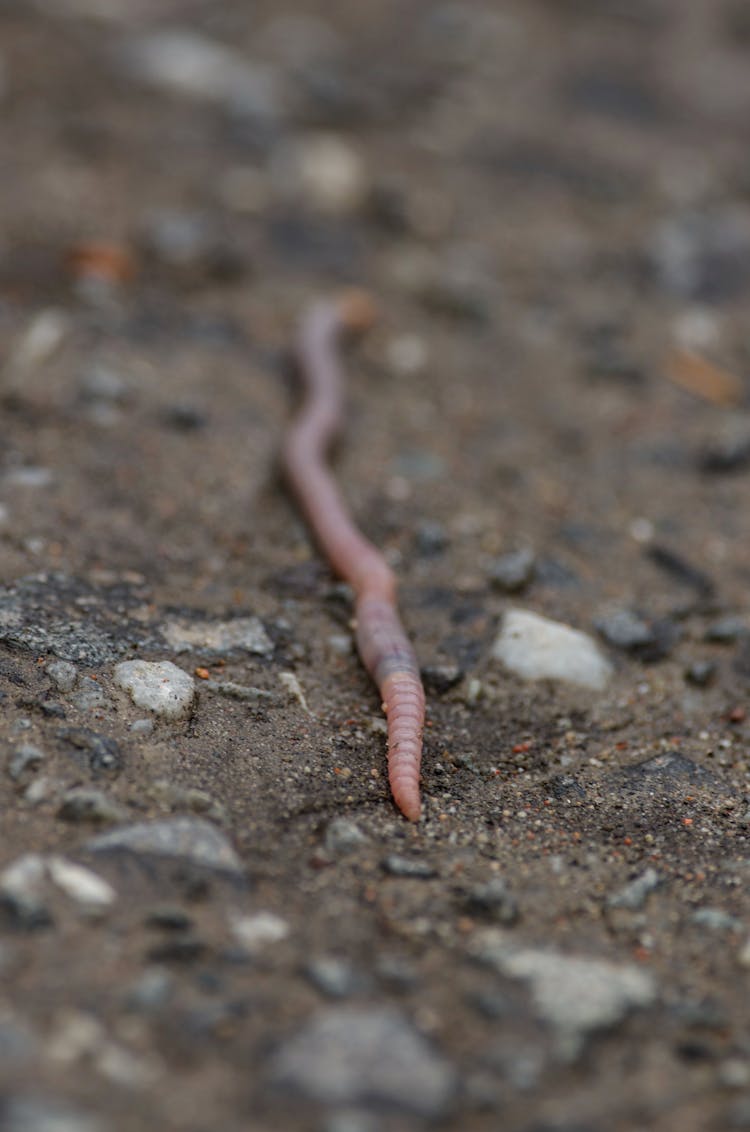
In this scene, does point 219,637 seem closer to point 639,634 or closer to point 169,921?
point 169,921

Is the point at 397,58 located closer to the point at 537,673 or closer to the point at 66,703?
the point at 537,673

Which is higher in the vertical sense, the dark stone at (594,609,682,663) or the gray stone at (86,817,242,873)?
the gray stone at (86,817,242,873)

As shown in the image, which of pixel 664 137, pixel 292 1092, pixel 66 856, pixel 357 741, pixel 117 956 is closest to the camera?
pixel 292 1092

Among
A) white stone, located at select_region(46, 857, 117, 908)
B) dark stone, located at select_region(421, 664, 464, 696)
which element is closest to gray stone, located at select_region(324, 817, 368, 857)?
white stone, located at select_region(46, 857, 117, 908)

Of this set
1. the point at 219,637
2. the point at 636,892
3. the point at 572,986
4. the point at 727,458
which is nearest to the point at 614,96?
the point at 727,458

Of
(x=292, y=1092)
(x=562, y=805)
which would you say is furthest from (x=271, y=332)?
(x=292, y=1092)

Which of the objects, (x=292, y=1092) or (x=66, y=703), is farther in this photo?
(x=66, y=703)

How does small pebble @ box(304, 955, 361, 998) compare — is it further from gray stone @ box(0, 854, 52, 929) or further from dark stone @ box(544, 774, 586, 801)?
dark stone @ box(544, 774, 586, 801)
